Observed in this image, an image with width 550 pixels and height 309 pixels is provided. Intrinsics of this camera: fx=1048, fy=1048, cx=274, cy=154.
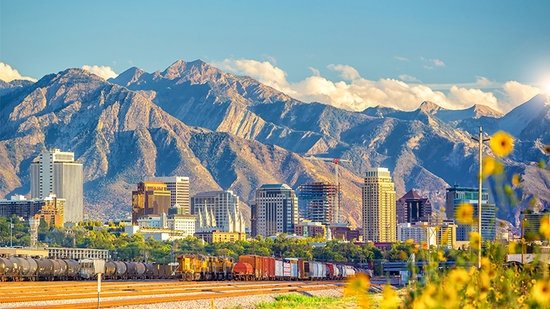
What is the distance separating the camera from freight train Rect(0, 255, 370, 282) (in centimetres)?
9744

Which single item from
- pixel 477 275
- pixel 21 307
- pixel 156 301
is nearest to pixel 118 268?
pixel 156 301

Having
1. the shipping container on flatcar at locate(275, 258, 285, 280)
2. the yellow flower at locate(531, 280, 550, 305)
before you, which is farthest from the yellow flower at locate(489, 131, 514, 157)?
the shipping container on flatcar at locate(275, 258, 285, 280)

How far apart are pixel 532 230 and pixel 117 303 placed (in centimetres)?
4278

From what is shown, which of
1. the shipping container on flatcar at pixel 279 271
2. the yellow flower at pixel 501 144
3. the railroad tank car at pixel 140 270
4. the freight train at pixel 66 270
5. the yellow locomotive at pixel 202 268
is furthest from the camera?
the shipping container on flatcar at pixel 279 271

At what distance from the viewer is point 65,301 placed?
2247 inches

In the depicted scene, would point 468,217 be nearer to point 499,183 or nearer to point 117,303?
→ point 499,183

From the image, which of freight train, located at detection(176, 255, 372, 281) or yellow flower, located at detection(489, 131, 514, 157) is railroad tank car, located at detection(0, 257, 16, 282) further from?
yellow flower, located at detection(489, 131, 514, 157)

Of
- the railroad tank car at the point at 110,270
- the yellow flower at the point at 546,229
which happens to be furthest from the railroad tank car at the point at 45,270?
the yellow flower at the point at 546,229

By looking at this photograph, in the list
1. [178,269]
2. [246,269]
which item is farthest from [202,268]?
[246,269]

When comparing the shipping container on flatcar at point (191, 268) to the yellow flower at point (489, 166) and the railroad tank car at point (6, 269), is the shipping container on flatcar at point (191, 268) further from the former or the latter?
the yellow flower at point (489, 166)

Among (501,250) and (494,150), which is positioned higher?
(494,150)

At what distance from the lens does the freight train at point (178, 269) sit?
97.4 m

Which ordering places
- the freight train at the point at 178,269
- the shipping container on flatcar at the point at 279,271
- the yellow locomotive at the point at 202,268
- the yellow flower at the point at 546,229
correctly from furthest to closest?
1. the shipping container on flatcar at the point at 279,271
2. the yellow locomotive at the point at 202,268
3. the freight train at the point at 178,269
4. the yellow flower at the point at 546,229

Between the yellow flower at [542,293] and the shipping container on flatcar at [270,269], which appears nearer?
the yellow flower at [542,293]
